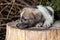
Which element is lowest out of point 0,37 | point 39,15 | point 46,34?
point 0,37

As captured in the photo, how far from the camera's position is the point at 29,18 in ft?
6.33

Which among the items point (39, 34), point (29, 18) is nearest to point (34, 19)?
point (29, 18)

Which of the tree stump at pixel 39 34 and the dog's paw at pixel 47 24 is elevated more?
the dog's paw at pixel 47 24

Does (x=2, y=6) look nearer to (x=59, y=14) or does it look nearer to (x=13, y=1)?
(x=13, y=1)

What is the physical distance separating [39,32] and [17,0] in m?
1.79

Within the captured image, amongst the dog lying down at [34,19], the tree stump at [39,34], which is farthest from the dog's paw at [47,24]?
the tree stump at [39,34]

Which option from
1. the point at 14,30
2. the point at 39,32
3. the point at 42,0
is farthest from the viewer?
the point at 42,0

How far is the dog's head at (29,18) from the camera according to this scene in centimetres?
193

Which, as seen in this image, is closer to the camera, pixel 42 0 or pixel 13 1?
pixel 13 1

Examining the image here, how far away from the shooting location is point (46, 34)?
1.84 meters

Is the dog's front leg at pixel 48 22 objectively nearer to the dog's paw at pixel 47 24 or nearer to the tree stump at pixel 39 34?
the dog's paw at pixel 47 24

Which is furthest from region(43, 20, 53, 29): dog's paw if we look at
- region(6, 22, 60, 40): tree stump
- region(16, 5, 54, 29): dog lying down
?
region(6, 22, 60, 40): tree stump

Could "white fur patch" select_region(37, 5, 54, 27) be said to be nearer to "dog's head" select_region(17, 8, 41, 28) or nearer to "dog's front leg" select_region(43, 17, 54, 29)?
"dog's front leg" select_region(43, 17, 54, 29)

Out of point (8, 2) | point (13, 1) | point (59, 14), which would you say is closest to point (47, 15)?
point (59, 14)
